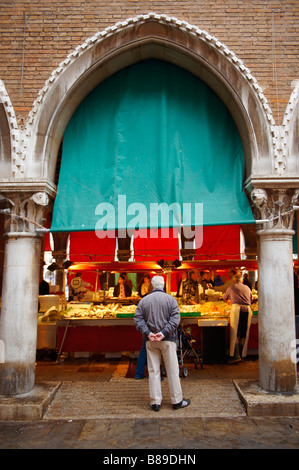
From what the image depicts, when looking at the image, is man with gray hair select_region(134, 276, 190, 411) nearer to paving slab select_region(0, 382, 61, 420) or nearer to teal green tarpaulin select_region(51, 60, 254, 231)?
teal green tarpaulin select_region(51, 60, 254, 231)

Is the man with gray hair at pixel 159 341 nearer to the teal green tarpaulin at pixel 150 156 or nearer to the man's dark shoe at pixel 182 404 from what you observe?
the man's dark shoe at pixel 182 404

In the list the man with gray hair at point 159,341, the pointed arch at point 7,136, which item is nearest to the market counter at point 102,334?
the man with gray hair at point 159,341

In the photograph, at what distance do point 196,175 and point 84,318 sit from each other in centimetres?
441

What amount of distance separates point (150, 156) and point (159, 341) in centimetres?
328

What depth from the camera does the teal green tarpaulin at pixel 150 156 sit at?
6285 mm

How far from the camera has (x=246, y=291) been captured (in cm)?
859

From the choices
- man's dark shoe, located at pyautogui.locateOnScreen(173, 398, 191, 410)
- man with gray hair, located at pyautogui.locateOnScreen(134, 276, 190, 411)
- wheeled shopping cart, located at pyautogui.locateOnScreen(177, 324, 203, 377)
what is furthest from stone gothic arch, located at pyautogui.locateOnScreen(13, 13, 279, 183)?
man's dark shoe, located at pyautogui.locateOnScreen(173, 398, 191, 410)

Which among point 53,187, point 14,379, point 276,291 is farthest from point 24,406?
point 276,291

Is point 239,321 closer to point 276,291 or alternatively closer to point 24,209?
point 276,291

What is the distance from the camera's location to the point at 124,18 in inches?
251

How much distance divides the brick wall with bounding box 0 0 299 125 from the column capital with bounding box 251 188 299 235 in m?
1.34

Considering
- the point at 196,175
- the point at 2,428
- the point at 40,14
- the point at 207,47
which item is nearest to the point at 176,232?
the point at 196,175

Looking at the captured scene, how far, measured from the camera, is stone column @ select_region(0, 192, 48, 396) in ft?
18.8

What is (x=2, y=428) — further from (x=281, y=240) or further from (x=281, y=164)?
(x=281, y=164)
